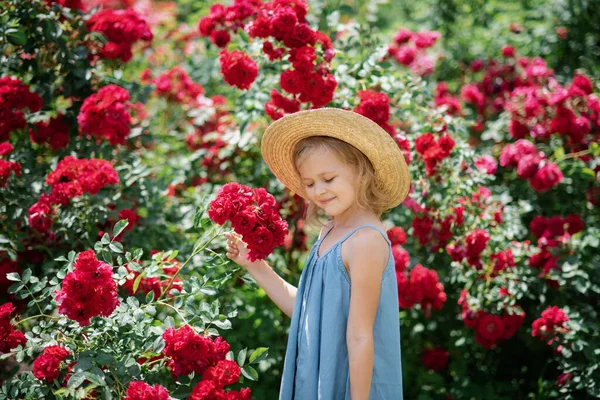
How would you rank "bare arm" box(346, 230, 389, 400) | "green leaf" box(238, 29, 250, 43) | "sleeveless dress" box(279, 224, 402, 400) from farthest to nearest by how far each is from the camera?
"green leaf" box(238, 29, 250, 43), "sleeveless dress" box(279, 224, 402, 400), "bare arm" box(346, 230, 389, 400)

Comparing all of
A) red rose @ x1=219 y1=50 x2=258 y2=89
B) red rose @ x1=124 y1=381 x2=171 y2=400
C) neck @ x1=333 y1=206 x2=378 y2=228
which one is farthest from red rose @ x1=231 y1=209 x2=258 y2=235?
red rose @ x1=219 y1=50 x2=258 y2=89

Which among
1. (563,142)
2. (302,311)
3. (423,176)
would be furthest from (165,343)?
(563,142)

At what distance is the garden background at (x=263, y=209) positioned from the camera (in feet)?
7.27

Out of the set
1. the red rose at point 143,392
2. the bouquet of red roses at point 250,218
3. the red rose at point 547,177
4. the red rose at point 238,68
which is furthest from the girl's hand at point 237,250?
the red rose at point 547,177

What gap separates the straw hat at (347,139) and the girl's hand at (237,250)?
0.33 m

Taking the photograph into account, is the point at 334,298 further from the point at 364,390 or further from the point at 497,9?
the point at 497,9

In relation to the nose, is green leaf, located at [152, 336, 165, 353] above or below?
below

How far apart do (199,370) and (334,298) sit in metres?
0.48

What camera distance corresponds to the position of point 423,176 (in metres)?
2.95

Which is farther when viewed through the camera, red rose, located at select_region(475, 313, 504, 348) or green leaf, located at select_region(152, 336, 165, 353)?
red rose, located at select_region(475, 313, 504, 348)

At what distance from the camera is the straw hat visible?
203cm

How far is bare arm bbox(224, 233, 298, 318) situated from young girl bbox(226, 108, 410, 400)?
28 mm

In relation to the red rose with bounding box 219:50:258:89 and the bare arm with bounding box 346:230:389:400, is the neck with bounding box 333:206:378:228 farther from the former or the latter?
the red rose with bounding box 219:50:258:89

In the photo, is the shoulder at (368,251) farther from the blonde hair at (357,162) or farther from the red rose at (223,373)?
the red rose at (223,373)
